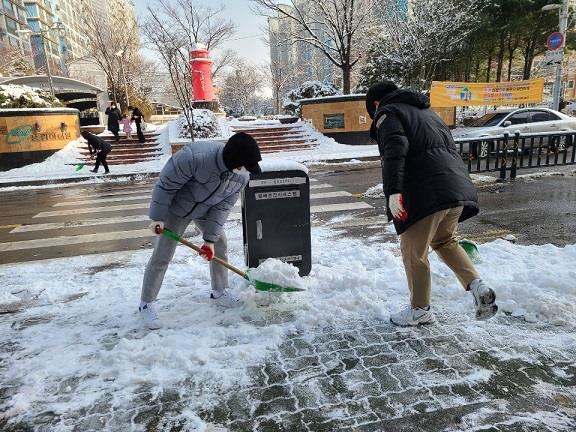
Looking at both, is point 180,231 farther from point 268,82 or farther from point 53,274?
point 268,82

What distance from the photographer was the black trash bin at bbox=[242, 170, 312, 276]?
4.05 metres

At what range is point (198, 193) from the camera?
130 inches

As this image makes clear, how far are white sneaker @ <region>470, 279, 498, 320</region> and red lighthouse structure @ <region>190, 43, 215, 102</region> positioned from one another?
2443 cm

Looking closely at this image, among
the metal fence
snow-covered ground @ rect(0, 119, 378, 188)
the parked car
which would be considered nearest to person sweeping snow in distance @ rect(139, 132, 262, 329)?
the metal fence

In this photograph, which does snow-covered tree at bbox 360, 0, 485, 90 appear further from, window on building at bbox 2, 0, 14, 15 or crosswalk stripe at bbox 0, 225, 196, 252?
window on building at bbox 2, 0, 14, 15

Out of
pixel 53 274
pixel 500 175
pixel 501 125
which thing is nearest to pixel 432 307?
pixel 53 274

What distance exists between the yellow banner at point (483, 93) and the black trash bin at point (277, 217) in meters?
16.1

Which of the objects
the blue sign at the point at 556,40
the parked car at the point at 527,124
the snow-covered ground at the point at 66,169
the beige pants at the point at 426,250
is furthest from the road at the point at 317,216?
the blue sign at the point at 556,40

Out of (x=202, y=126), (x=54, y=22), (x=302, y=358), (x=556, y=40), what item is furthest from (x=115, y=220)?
(x=54, y=22)

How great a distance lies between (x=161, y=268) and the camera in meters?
3.51

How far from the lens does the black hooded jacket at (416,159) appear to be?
2.93 meters

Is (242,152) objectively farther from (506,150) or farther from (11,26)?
(11,26)

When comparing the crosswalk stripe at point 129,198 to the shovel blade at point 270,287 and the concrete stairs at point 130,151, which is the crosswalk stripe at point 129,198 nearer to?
the shovel blade at point 270,287

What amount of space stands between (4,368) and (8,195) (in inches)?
439
